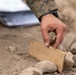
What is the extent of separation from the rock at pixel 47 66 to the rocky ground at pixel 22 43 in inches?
1.5

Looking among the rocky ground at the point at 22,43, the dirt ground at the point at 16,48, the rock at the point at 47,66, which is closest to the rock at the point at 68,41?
the rocky ground at the point at 22,43

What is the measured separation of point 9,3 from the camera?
2834 mm

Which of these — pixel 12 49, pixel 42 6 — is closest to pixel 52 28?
pixel 42 6

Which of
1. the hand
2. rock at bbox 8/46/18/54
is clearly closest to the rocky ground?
rock at bbox 8/46/18/54

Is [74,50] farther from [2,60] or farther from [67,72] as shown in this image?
[2,60]

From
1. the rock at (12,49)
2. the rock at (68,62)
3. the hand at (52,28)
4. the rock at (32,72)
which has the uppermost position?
the hand at (52,28)

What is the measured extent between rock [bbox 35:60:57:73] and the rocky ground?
38 millimetres

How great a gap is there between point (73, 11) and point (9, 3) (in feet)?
2.19

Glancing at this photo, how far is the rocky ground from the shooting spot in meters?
1.57

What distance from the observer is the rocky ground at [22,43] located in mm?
1565

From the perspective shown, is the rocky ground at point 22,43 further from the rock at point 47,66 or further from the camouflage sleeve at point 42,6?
the camouflage sleeve at point 42,6

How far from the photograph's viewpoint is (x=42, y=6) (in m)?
1.66

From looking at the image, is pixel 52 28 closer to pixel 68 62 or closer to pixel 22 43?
pixel 68 62

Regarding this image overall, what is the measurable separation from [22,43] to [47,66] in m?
0.59
